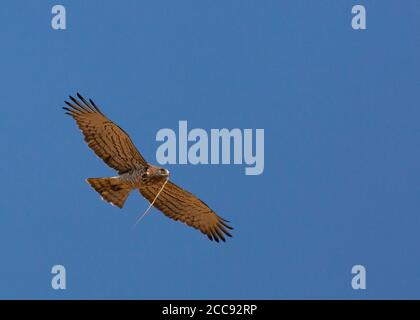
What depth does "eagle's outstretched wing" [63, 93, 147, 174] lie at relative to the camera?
11.4 meters

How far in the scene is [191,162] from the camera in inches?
514

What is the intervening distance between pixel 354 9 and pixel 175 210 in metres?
3.83

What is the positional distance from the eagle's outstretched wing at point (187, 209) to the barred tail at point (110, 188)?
0.31 m

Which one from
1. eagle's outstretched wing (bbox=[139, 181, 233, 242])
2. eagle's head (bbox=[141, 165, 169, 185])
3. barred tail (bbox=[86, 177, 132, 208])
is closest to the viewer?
eagle's head (bbox=[141, 165, 169, 185])

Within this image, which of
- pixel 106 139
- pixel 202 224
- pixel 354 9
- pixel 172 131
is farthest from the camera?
pixel 354 9

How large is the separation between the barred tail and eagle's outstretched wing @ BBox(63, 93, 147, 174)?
12 centimetres

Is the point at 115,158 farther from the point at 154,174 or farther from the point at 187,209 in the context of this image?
the point at 187,209

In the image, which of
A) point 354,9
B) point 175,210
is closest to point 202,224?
point 175,210

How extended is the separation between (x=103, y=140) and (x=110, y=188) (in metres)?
0.48

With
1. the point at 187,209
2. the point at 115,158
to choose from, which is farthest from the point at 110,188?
the point at 187,209

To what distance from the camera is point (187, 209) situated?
12.2 metres

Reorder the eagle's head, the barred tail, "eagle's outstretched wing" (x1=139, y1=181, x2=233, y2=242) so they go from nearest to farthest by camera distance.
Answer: the eagle's head, the barred tail, "eagle's outstretched wing" (x1=139, y1=181, x2=233, y2=242)

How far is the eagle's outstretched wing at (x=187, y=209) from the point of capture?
1193 centimetres
